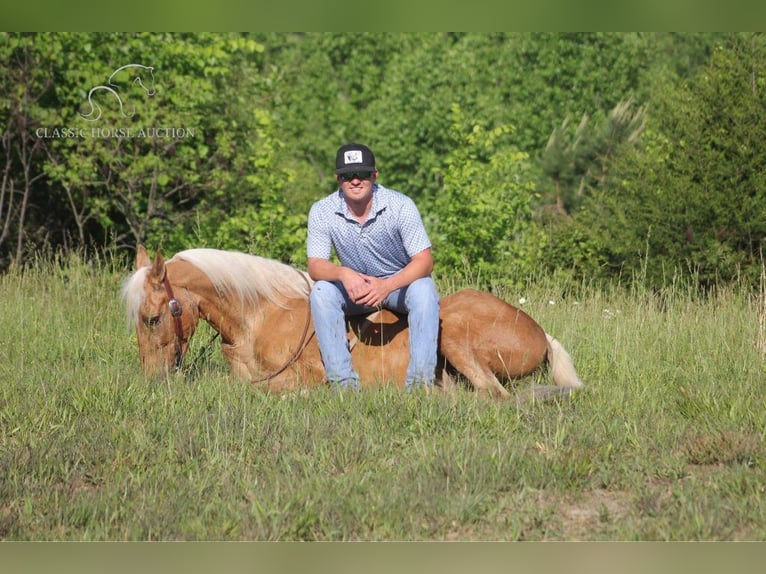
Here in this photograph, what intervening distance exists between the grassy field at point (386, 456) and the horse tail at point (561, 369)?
0.54ft

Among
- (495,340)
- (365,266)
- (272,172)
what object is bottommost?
(495,340)

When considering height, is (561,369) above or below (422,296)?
below

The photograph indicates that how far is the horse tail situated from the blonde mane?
5.62 ft

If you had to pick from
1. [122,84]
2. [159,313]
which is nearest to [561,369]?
[159,313]

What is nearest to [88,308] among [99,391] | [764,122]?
[99,391]

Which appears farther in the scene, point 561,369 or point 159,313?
point 561,369

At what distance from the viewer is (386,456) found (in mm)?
5148

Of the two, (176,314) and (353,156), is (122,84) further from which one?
(353,156)

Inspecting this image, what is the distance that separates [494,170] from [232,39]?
446cm

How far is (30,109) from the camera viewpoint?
12.9m

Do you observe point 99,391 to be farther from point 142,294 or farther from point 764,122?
point 764,122

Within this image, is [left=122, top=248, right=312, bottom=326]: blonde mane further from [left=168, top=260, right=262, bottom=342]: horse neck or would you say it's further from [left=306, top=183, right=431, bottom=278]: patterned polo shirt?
[left=306, top=183, right=431, bottom=278]: patterned polo shirt

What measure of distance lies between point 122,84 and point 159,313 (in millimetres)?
8162

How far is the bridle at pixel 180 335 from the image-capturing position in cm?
608
